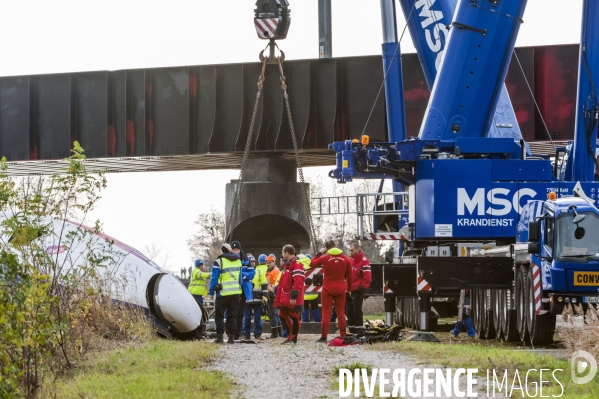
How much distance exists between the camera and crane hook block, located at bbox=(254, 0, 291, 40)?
28.0 meters

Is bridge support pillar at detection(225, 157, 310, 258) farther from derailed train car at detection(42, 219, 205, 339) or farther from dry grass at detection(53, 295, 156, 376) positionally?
dry grass at detection(53, 295, 156, 376)

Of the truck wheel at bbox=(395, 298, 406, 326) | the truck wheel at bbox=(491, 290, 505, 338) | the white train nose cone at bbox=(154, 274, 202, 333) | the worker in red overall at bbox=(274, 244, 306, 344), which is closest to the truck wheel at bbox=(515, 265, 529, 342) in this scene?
the truck wheel at bbox=(491, 290, 505, 338)

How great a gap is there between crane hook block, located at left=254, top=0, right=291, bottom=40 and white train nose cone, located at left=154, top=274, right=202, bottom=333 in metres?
9.15

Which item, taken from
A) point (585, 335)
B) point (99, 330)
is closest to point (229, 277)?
point (99, 330)

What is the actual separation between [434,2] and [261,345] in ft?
31.7

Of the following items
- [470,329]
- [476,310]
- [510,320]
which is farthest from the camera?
[470,329]

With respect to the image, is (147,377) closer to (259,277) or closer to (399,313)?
(259,277)

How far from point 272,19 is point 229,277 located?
34.2 ft

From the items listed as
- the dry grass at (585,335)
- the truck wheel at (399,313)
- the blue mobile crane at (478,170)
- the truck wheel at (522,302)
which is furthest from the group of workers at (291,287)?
the dry grass at (585,335)

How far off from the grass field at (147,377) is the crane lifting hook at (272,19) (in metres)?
13.4

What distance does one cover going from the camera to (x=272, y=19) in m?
28.0

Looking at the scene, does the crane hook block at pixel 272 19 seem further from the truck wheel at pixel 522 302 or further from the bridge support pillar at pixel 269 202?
the truck wheel at pixel 522 302

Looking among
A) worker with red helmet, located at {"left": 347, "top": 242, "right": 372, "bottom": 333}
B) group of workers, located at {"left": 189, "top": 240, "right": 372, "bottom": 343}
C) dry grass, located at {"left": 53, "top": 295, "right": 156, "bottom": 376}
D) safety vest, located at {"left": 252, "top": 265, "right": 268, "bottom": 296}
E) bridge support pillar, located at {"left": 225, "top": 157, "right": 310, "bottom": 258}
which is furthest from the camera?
bridge support pillar, located at {"left": 225, "top": 157, "right": 310, "bottom": 258}

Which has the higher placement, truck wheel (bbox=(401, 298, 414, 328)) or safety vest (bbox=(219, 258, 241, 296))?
safety vest (bbox=(219, 258, 241, 296))
